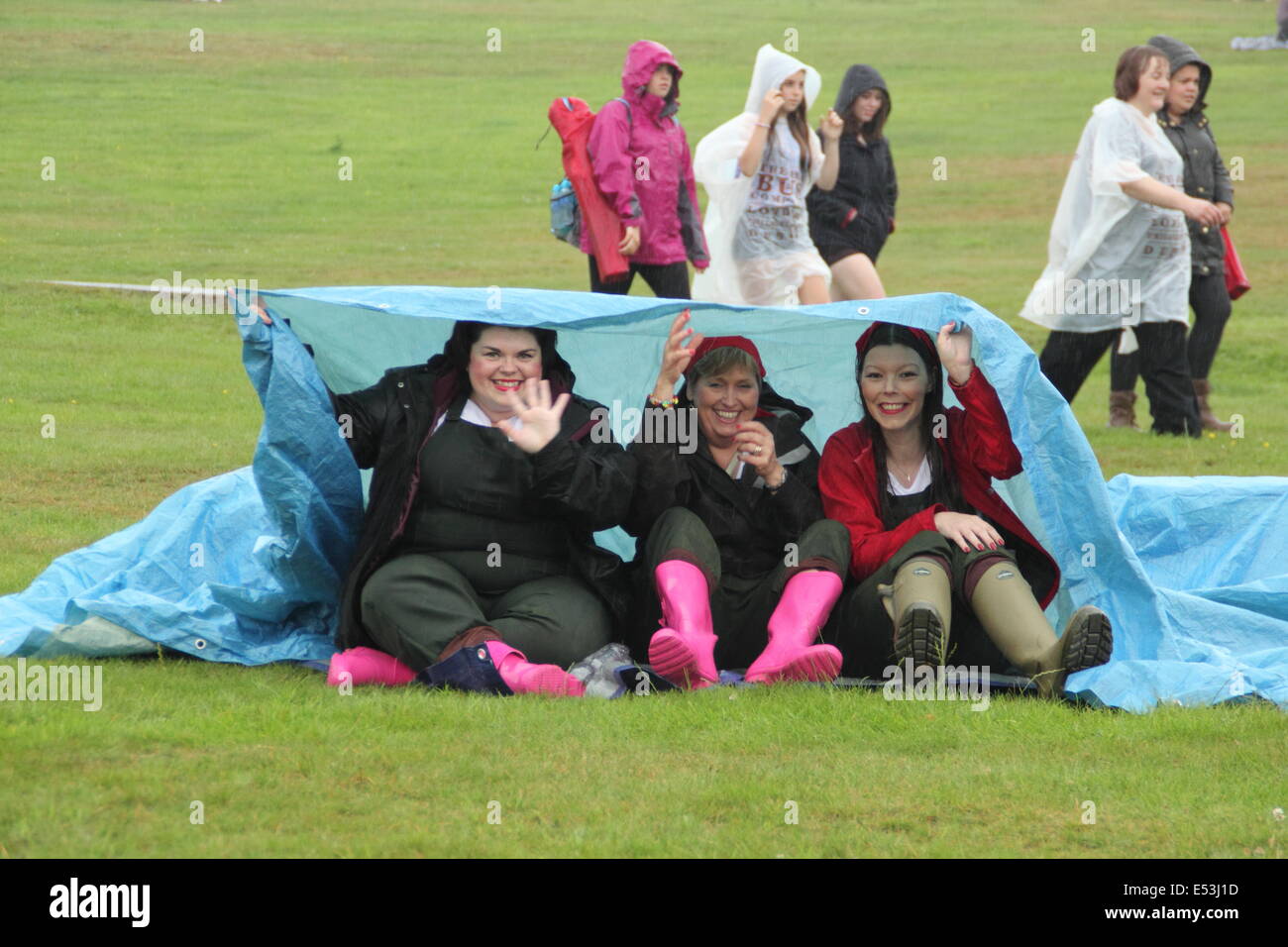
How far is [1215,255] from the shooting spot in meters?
9.70

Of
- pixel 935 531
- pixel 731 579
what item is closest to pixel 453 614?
pixel 731 579

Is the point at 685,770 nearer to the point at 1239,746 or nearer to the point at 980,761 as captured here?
the point at 980,761

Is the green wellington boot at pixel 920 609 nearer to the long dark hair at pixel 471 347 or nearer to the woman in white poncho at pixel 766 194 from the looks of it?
the long dark hair at pixel 471 347

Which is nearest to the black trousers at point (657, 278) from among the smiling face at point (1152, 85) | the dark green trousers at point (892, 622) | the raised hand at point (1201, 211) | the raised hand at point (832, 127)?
the raised hand at point (832, 127)

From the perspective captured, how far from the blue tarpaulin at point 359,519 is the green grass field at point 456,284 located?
0.93 feet

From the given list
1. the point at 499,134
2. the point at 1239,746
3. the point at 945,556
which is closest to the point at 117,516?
the point at 945,556

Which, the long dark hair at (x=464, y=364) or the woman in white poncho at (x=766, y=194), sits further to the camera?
the woman in white poncho at (x=766, y=194)

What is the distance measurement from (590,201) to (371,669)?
189 inches

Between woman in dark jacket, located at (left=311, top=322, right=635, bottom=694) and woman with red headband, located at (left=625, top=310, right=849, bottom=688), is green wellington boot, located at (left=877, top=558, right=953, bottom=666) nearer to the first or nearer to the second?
woman with red headband, located at (left=625, top=310, right=849, bottom=688)

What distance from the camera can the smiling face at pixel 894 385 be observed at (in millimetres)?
5422

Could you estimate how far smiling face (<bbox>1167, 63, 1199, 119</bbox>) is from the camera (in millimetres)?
9359

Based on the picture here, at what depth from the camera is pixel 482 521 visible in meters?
5.23

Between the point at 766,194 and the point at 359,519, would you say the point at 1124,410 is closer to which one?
the point at 766,194

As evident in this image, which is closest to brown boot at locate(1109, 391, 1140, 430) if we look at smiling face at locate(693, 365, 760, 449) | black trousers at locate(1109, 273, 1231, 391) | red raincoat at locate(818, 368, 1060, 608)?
black trousers at locate(1109, 273, 1231, 391)
